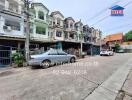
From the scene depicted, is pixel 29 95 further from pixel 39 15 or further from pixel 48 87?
pixel 39 15

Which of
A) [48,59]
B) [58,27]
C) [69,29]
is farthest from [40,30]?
[48,59]

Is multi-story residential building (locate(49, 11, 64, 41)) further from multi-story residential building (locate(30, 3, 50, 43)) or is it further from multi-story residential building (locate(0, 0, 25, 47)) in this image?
multi-story residential building (locate(0, 0, 25, 47))

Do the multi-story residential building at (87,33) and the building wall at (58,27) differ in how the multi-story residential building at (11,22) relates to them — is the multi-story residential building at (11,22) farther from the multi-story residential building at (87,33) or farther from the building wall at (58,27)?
the multi-story residential building at (87,33)

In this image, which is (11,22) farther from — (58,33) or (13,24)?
(58,33)

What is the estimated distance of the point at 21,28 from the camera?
17078 millimetres

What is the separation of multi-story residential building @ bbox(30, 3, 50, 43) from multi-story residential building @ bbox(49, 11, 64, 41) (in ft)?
4.47

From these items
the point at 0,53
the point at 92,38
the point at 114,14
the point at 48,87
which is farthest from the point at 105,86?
the point at 92,38

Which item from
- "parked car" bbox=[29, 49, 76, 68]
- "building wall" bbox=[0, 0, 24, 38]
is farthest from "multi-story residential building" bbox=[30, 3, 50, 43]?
"parked car" bbox=[29, 49, 76, 68]

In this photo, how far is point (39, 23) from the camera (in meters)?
19.6

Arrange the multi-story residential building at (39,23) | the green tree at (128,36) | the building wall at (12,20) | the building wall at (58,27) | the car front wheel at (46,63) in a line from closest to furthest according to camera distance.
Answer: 1. the car front wheel at (46,63)
2. the building wall at (12,20)
3. the multi-story residential building at (39,23)
4. the building wall at (58,27)
5. the green tree at (128,36)

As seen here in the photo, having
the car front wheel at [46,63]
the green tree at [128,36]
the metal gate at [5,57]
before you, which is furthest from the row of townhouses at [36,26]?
the green tree at [128,36]

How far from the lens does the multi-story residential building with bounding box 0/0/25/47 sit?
14.8 m

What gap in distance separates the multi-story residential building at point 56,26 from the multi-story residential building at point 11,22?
243 inches

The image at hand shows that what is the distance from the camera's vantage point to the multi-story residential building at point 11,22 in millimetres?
14820
